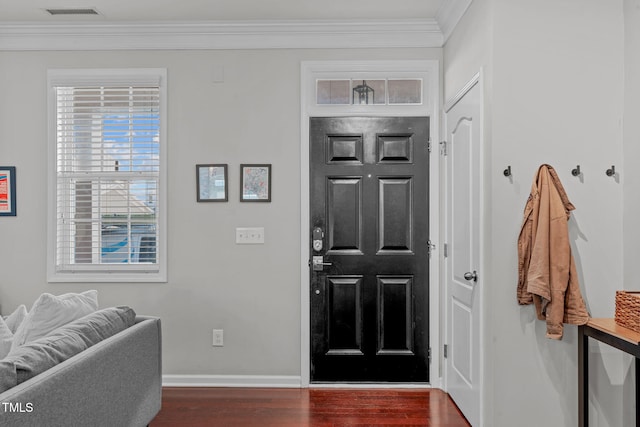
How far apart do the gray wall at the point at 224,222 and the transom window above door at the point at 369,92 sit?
18cm

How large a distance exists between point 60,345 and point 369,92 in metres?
2.72

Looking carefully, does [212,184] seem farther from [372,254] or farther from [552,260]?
[552,260]

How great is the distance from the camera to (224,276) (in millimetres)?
3756

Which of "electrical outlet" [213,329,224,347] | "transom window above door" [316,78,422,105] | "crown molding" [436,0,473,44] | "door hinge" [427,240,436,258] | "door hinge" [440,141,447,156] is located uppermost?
"crown molding" [436,0,473,44]

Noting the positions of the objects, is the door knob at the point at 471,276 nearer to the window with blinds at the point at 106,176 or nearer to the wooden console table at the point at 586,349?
the wooden console table at the point at 586,349

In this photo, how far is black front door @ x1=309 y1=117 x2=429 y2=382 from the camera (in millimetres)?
3705

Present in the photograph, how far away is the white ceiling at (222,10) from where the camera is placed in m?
→ 3.36

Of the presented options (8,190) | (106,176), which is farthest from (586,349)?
(8,190)

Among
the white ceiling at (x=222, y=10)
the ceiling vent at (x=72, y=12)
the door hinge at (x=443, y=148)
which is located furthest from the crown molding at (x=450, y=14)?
the ceiling vent at (x=72, y=12)

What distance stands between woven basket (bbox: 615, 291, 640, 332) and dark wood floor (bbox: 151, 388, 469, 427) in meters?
1.22

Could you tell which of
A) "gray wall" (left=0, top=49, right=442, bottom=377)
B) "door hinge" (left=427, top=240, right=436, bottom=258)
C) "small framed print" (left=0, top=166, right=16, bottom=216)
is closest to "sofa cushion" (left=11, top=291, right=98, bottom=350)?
"gray wall" (left=0, top=49, right=442, bottom=377)

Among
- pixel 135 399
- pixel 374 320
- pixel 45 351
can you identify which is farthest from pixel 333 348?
pixel 45 351

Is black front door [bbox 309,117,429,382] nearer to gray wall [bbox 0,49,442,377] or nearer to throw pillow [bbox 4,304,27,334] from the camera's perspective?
gray wall [bbox 0,49,442,377]

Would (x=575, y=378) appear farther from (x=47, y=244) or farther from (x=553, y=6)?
(x=47, y=244)
